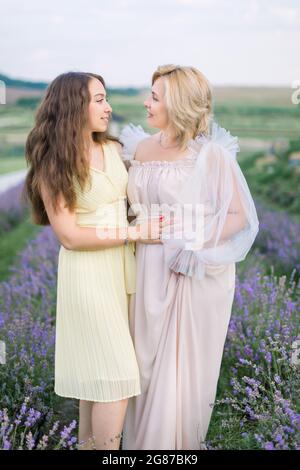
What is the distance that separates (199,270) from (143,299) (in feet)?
0.91

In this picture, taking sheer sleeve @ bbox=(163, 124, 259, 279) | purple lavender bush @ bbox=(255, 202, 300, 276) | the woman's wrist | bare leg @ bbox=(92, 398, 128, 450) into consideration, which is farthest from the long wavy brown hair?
purple lavender bush @ bbox=(255, 202, 300, 276)

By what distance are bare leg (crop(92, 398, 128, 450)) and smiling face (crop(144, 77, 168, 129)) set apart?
1172 mm

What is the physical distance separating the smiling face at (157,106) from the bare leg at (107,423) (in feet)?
3.84

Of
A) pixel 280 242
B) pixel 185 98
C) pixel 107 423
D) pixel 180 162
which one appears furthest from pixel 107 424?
pixel 280 242

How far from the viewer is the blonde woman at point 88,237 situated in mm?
2488

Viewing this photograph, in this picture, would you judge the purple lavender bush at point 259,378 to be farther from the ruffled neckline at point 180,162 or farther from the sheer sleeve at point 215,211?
the ruffled neckline at point 180,162

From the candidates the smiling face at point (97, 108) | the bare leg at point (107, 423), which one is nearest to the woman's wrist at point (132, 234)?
the smiling face at point (97, 108)

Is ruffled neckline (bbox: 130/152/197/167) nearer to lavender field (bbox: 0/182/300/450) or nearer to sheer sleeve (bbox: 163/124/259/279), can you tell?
sheer sleeve (bbox: 163/124/259/279)

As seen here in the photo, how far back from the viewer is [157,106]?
2664 mm

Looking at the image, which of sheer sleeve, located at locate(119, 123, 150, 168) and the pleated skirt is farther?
sheer sleeve, located at locate(119, 123, 150, 168)

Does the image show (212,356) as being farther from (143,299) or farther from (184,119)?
(184,119)

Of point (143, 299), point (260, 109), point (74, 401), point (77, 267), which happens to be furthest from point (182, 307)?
point (260, 109)

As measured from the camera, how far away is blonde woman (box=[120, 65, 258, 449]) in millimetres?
2598

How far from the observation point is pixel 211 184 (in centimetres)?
260
